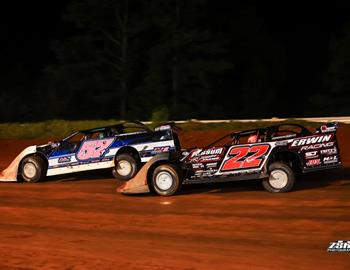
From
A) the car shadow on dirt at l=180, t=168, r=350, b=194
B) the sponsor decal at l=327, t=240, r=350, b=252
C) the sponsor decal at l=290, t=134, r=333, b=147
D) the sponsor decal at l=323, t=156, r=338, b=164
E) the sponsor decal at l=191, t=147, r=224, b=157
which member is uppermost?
the sponsor decal at l=290, t=134, r=333, b=147

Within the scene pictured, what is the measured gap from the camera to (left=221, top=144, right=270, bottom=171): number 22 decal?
11648mm

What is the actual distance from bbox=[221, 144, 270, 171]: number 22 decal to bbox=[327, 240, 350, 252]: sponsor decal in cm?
388

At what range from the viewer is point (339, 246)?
25.2ft

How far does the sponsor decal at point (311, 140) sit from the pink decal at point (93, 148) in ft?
16.2

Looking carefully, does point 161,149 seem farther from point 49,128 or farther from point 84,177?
point 49,128

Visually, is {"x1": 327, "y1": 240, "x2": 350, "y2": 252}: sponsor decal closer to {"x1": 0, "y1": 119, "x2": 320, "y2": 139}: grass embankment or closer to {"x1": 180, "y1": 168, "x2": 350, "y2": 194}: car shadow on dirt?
{"x1": 180, "y1": 168, "x2": 350, "y2": 194}: car shadow on dirt

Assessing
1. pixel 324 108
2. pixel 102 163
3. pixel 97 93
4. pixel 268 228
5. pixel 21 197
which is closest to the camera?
pixel 268 228

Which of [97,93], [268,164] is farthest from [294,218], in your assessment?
[97,93]

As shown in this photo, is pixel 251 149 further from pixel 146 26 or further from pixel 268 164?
pixel 146 26

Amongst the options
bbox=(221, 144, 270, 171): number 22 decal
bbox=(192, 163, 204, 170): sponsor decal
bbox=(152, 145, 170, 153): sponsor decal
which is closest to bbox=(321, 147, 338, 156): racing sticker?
bbox=(221, 144, 270, 171): number 22 decal

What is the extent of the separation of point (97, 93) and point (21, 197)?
31.0 m

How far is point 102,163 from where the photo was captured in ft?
48.3

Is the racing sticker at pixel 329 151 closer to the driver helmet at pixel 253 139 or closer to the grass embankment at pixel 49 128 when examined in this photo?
the driver helmet at pixel 253 139

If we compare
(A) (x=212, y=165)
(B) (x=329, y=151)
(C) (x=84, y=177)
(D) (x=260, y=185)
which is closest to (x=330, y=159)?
(B) (x=329, y=151)
